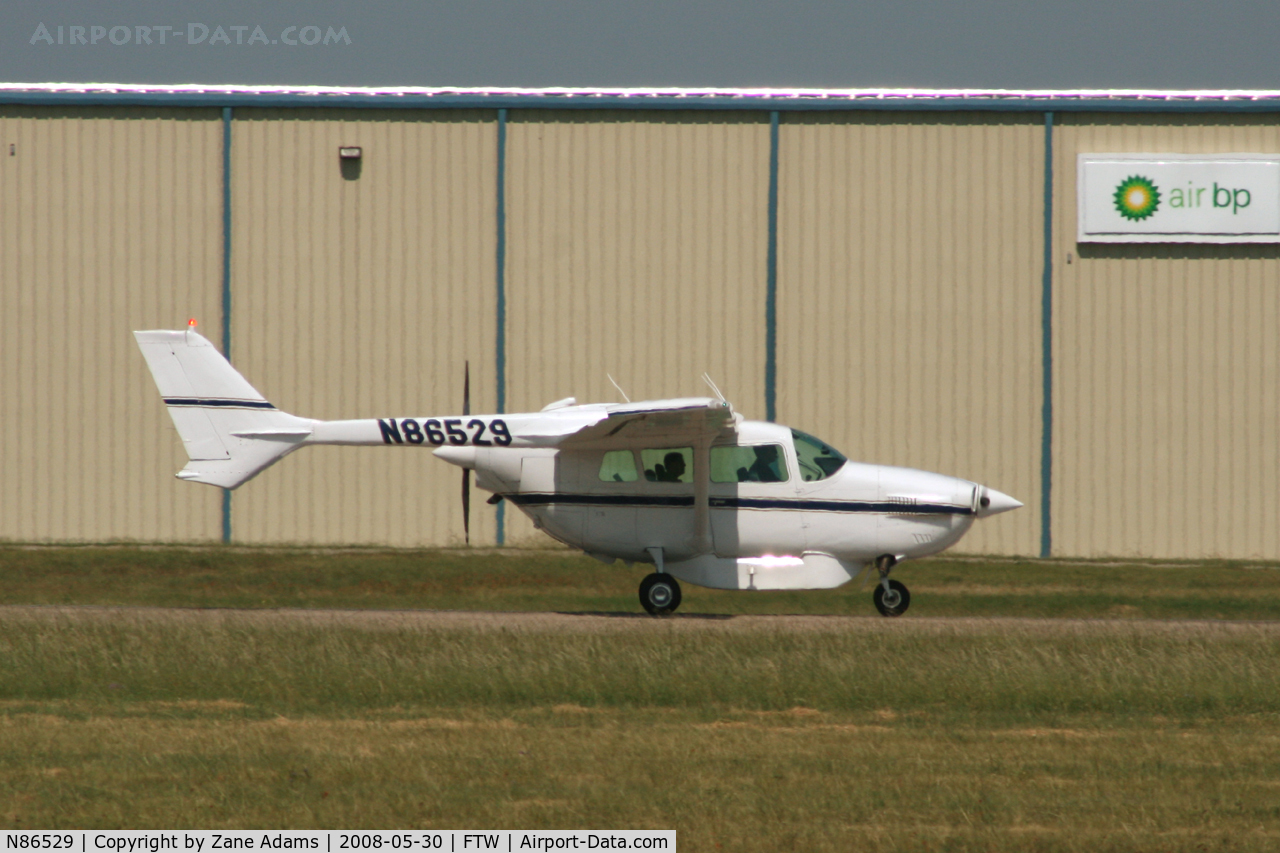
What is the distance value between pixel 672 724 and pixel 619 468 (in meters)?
6.62

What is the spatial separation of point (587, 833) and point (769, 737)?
3.33 meters

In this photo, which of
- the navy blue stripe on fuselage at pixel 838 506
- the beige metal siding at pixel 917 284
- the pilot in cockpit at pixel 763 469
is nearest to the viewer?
the navy blue stripe on fuselage at pixel 838 506

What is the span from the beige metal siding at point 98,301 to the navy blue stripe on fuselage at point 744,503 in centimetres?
1087

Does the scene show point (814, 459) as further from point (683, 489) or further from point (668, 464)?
point (668, 464)

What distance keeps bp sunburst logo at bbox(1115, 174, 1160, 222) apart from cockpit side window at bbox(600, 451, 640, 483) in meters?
13.2

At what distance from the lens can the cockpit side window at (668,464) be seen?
18.7m

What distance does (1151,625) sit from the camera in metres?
18.3

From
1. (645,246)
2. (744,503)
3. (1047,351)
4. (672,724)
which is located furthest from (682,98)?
(672,724)

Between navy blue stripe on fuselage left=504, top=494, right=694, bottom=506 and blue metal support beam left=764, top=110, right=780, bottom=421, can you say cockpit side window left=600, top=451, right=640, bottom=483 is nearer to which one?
navy blue stripe on fuselage left=504, top=494, right=694, bottom=506

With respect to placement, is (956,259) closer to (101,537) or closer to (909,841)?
(101,537)

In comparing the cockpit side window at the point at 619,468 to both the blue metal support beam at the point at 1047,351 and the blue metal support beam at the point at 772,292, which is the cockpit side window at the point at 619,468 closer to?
the blue metal support beam at the point at 772,292

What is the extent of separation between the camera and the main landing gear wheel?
18828mm

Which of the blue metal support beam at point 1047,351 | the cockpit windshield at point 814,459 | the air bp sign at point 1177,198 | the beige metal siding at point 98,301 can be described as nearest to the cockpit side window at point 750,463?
the cockpit windshield at point 814,459

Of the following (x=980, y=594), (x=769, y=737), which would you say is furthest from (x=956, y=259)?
(x=769, y=737)
